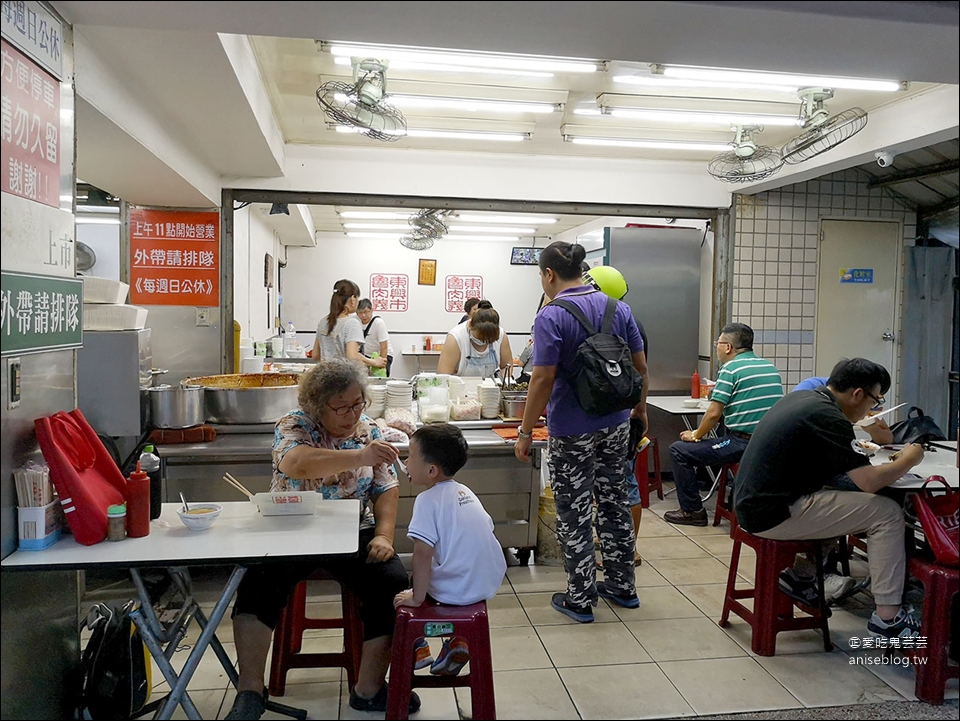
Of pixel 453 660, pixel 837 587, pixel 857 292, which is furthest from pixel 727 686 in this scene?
pixel 857 292

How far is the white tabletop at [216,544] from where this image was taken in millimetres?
1896

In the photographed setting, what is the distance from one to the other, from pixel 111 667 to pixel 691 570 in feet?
9.54

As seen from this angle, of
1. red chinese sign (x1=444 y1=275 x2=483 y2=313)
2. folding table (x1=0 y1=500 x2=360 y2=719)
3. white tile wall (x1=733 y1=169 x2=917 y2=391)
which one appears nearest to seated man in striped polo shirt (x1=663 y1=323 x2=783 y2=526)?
→ white tile wall (x1=733 y1=169 x2=917 y2=391)

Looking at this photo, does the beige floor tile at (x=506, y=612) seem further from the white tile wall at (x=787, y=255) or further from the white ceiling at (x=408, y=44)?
the white tile wall at (x=787, y=255)

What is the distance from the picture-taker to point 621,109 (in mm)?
4191

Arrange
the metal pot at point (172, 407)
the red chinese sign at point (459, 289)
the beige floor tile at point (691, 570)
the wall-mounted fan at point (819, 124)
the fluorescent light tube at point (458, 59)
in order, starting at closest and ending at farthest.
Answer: the fluorescent light tube at point (458, 59)
the metal pot at point (172, 407)
the beige floor tile at point (691, 570)
the wall-mounted fan at point (819, 124)
the red chinese sign at point (459, 289)

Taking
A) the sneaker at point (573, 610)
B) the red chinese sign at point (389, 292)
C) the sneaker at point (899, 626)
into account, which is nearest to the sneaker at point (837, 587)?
the sneaker at point (899, 626)

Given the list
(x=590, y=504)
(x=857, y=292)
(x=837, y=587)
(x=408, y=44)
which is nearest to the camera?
(x=408, y=44)

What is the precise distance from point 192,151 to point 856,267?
17.1 ft

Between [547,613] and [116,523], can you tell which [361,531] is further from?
[547,613]

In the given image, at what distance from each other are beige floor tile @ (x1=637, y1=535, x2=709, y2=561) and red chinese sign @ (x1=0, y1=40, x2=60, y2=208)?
348cm

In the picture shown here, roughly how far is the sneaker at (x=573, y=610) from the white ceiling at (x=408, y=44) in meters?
2.34

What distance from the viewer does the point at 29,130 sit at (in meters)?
1.97

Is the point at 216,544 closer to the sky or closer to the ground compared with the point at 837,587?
closer to the sky
